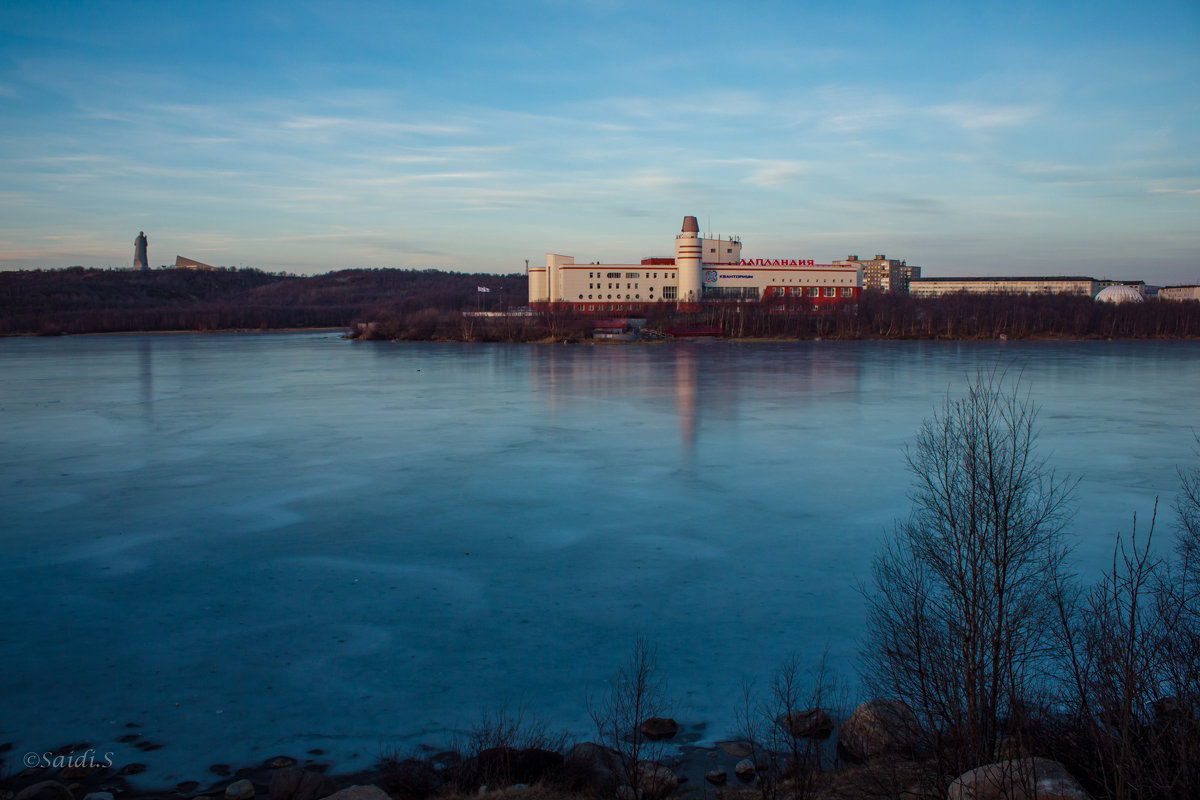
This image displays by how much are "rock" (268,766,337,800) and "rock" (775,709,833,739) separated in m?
2.75

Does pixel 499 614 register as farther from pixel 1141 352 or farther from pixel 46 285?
pixel 46 285

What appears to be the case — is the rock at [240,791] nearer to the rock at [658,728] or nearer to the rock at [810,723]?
the rock at [658,728]

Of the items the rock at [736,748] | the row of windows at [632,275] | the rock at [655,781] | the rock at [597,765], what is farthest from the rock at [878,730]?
the row of windows at [632,275]

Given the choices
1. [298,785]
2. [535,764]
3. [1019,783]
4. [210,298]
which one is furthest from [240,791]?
[210,298]

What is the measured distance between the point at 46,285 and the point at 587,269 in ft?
274

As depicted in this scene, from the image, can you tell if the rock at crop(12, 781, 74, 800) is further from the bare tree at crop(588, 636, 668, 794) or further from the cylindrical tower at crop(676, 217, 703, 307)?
the cylindrical tower at crop(676, 217, 703, 307)

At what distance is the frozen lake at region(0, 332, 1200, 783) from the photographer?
5871mm

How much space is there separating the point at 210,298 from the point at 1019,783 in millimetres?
145281

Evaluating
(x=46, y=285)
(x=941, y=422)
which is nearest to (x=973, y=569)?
(x=941, y=422)


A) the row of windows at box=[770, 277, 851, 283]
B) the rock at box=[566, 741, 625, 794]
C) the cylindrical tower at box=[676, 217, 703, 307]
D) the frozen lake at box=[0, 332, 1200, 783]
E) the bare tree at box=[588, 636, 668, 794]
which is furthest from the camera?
the row of windows at box=[770, 277, 851, 283]

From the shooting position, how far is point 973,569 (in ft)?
16.8

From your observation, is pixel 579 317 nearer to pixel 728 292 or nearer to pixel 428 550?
pixel 728 292

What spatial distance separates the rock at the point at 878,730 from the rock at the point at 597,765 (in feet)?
4.85

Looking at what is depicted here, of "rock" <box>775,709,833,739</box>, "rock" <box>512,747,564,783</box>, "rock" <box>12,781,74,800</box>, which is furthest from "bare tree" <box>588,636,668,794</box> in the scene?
"rock" <box>12,781,74,800</box>
